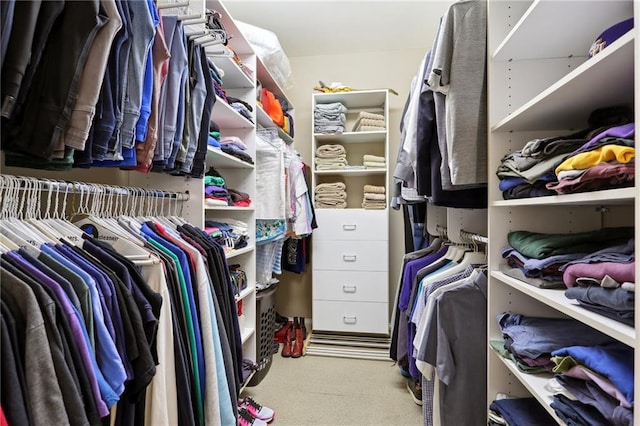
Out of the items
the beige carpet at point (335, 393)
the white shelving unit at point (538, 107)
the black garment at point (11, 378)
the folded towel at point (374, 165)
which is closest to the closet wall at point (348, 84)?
the folded towel at point (374, 165)

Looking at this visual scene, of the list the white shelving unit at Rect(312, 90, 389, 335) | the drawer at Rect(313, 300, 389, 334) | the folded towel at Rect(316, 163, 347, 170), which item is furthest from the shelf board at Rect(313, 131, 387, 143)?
the drawer at Rect(313, 300, 389, 334)

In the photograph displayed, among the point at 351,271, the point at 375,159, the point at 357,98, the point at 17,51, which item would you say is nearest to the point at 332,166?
the point at 375,159

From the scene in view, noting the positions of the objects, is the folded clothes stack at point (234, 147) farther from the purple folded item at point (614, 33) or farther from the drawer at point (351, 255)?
the purple folded item at point (614, 33)

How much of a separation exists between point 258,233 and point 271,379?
97 cm

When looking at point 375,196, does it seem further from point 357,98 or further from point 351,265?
point 357,98

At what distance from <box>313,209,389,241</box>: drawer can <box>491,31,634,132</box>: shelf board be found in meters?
1.65

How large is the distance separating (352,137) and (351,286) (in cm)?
123

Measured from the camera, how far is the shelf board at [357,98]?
284 cm

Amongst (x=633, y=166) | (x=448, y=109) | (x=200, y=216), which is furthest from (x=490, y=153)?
(x=200, y=216)

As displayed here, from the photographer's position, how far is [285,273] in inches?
128

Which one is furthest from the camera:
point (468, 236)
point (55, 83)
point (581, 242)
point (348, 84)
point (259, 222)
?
point (348, 84)

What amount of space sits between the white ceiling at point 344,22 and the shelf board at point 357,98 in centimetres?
47

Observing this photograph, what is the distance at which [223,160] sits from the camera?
1828 mm

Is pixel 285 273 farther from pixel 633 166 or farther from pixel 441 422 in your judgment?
pixel 633 166
